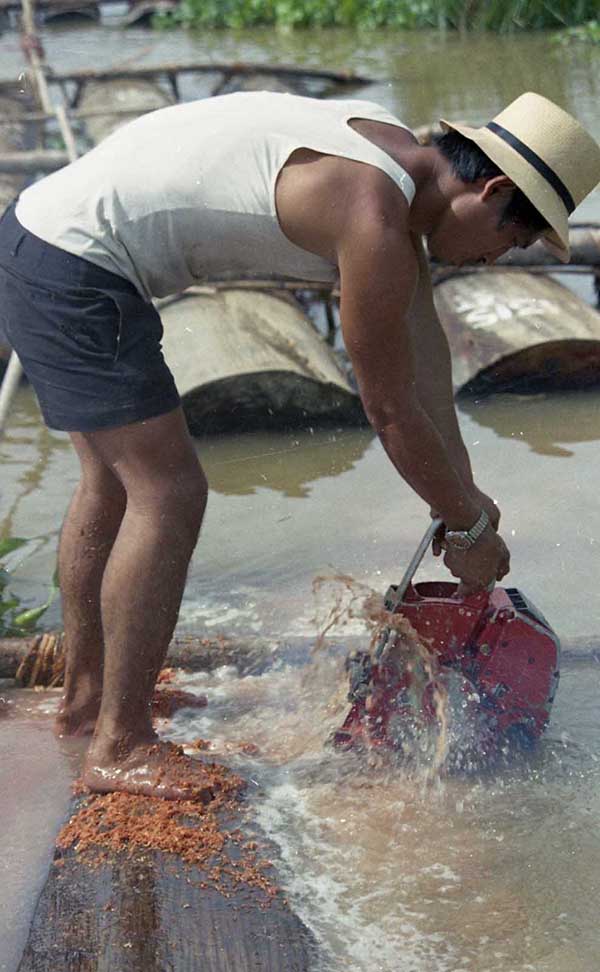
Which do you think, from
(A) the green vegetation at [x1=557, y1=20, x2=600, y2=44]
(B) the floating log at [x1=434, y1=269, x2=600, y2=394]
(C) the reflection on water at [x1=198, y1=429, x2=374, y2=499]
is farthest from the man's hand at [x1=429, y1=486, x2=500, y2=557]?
(A) the green vegetation at [x1=557, y1=20, x2=600, y2=44]

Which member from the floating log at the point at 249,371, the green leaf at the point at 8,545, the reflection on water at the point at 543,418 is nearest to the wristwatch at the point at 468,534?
the green leaf at the point at 8,545

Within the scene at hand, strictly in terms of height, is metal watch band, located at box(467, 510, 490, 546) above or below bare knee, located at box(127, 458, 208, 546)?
below

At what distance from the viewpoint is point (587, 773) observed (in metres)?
3.08


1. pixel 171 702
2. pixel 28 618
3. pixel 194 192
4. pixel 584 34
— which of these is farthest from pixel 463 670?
pixel 584 34

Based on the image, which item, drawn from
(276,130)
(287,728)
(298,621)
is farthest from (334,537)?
(276,130)

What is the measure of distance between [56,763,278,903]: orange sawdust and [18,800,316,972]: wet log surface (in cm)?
2

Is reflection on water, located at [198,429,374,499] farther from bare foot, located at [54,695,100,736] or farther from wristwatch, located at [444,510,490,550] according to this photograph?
wristwatch, located at [444,510,490,550]

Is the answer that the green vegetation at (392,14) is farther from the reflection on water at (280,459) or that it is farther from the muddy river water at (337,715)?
the muddy river water at (337,715)

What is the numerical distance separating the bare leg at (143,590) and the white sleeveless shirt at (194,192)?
0.36 meters

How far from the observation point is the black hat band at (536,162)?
106 inches

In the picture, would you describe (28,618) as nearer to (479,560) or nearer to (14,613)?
(14,613)

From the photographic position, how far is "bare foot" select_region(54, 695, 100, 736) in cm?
324

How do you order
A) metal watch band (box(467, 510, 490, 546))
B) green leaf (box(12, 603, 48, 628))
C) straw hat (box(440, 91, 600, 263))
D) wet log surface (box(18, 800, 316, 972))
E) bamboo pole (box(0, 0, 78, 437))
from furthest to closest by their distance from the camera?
bamboo pole (box(0, 0, 78, 437)) < green leaf (box(12, 603, 48, 628)) < metal watch band (box(467, 510, 490, 546)) < straw hat (box(440, 91, 600, 263)) < wet log surface (box(18, 800, 316, 972))

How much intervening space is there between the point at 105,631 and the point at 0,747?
0.52 meters
